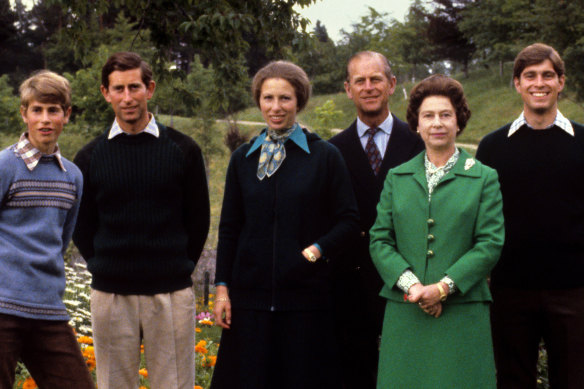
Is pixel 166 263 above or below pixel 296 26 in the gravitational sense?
below

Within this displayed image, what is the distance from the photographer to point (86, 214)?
374 cm

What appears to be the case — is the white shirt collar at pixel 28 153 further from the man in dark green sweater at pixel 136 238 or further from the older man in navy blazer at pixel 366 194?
the older man in navy blazer at pixel 366 194

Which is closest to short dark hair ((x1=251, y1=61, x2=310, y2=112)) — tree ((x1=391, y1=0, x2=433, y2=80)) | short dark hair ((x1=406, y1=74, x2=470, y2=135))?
short dark hair ((x1=406, y1=74, x2=470, y2=135))

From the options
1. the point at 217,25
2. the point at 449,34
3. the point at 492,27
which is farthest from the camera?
the point at 449,34

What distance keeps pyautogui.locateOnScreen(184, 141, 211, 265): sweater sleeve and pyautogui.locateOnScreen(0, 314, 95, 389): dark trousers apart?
81 centimetres

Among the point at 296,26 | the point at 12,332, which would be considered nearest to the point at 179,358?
the point at 12,332

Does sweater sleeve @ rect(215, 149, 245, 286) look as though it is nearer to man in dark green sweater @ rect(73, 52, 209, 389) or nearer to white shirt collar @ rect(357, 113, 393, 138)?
man in dark green sweater @ rect(73, 52, 209, 389)

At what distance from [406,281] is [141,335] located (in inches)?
58.3

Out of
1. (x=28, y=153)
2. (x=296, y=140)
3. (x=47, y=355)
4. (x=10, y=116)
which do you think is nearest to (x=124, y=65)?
(x=28, y=153)

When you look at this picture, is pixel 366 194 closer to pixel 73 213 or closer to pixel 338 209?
pixel 338 209

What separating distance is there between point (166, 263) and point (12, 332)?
0.82 metres

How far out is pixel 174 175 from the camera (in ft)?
12.1

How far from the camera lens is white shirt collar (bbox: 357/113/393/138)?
422 centimetres

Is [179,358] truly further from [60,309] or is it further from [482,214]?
[482,214]
